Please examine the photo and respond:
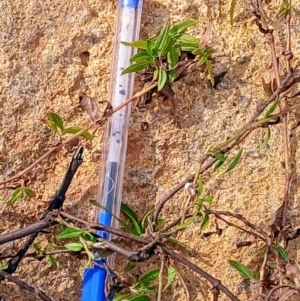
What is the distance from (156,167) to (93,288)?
0.22 meters

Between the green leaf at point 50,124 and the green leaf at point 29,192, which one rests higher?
the green leaf at point 50,124

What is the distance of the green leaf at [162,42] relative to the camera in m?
1.02

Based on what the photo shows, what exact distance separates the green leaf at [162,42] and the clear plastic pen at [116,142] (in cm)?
7

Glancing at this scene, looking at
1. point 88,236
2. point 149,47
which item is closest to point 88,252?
point 88,236

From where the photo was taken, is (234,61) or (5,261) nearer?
(5,261)

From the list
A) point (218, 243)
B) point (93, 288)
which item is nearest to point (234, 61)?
point (218, 243)

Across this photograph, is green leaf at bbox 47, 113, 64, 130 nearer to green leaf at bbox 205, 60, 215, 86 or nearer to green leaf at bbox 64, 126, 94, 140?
green leaf at bbox 64, 126, 94, 140

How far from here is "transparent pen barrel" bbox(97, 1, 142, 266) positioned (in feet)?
3.46

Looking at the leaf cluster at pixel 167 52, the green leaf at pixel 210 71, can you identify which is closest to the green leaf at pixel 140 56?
the leaf cluster at pixel 167 52

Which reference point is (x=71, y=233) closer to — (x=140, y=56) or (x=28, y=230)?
(x=28, y=230)

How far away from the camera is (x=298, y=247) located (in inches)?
43.7

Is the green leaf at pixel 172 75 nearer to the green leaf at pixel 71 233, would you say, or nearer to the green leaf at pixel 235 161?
the green leaf at pixel 235 161

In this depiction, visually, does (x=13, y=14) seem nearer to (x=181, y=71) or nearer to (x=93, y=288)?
(x=181, y=71)

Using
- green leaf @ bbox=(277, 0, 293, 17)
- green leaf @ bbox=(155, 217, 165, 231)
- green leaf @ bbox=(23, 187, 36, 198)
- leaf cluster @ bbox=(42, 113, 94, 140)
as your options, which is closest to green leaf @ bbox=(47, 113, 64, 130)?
leaf cluster @ bbox=(42, 113, 94, 140)
